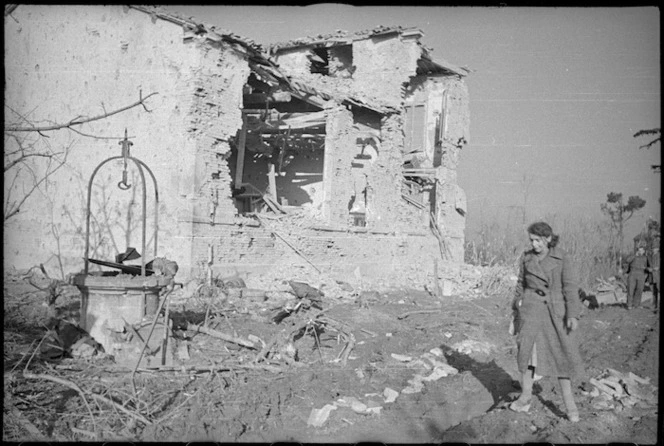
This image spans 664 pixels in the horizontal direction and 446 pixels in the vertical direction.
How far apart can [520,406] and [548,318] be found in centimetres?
88

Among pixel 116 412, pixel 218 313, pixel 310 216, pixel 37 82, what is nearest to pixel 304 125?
pixel 310 216

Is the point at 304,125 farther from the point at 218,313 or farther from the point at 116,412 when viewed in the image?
the point at 116,412

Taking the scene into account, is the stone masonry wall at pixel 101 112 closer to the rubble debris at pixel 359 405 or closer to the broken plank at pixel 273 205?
the broken plank at pixel 273 205

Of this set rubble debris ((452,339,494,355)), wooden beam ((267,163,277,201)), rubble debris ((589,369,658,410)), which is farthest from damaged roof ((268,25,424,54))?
rubble debris ((589,369,658,410))

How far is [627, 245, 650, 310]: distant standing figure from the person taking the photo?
38.9 ft

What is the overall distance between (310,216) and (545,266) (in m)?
11.8

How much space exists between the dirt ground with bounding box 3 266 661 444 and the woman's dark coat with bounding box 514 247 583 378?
1.67 feet

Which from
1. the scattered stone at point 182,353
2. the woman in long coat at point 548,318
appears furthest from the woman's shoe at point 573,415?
the scattered stone at point 182,353

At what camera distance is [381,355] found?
7781 millimetres

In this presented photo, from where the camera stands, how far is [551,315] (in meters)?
5.03

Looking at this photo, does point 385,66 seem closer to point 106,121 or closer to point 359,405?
point 106,121

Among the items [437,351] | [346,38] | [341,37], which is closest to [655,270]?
[437,351]

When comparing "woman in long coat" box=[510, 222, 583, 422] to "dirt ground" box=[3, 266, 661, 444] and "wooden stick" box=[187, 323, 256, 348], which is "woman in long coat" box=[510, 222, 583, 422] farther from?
"wooden stick" box=[187, 323, 256, 348]

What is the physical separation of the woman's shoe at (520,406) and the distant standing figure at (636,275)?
8.37 meters
